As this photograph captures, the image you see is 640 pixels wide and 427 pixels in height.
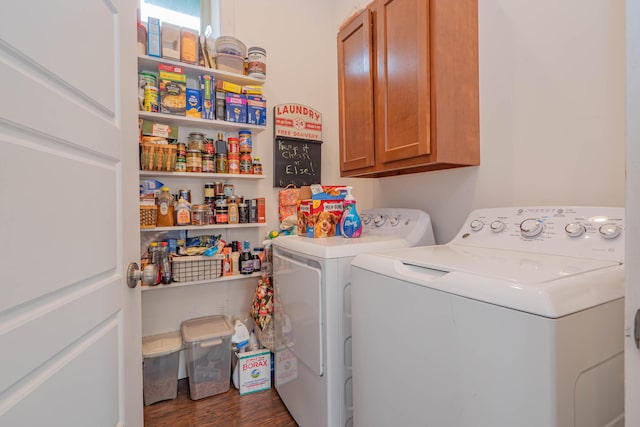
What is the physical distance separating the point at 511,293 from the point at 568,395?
21cm

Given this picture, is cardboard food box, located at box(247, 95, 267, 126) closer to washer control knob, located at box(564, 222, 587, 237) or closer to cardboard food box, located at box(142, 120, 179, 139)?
cardboard food box, located at box(142, 120, 179, 139)

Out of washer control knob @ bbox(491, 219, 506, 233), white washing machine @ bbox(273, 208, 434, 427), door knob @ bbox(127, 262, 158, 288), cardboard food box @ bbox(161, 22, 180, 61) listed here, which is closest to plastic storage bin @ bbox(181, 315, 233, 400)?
white washing machine @ bbox(273, 208, 434, 427)

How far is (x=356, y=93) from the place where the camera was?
179 cm

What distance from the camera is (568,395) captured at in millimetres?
589

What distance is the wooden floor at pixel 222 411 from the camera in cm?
162

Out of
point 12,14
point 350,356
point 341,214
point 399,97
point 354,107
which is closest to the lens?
point 12,14

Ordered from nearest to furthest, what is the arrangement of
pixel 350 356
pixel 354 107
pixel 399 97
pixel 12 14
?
pixel 12 14, pixel 350 356, pixel 399 97, pixel 354 107

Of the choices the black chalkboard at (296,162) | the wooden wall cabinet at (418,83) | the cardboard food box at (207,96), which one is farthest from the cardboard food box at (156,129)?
the wooden wall cabinet at (418,83)

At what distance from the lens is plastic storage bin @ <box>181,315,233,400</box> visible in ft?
5.95

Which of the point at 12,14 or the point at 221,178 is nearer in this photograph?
the point at 12,14

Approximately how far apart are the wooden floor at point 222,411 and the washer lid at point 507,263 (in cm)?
126

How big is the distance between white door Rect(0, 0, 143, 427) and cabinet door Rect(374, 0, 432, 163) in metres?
1.13

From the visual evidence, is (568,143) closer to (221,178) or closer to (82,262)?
(82,262)

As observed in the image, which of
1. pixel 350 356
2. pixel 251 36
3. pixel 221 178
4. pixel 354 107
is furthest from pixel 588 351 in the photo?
pixel 251 36
